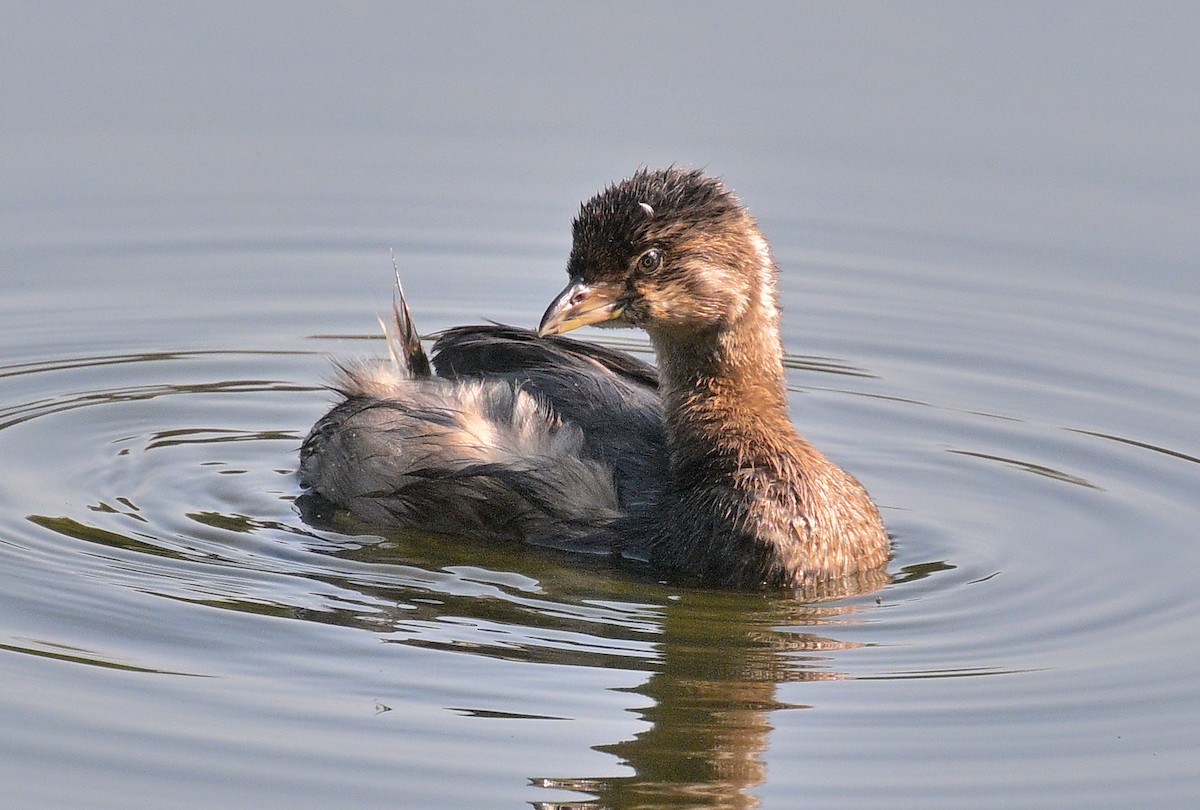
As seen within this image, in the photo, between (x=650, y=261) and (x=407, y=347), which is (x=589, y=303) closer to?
(x=650, y=261)

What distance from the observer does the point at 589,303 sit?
884cm

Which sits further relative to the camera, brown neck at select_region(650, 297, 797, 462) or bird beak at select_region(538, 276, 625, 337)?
brown neck at select_region(650, 297, 797, 462)

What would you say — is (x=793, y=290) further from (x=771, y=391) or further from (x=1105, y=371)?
(x=771, y=391)

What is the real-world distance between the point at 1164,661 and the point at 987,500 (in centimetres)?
200

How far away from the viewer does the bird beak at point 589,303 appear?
8.80m

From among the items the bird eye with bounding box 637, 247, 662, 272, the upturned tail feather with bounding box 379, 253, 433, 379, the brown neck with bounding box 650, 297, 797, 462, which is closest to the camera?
the bird eye with bounding box 637, 247, 662, 272

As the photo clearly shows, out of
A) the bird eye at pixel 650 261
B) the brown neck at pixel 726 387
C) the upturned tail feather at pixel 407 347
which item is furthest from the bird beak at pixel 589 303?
the upturned tail feather at pixel 407 347

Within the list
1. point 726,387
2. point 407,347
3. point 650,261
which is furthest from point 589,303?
point 407,347

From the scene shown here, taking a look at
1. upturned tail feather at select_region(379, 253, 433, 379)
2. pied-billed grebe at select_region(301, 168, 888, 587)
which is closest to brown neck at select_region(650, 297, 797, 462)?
pied-billed grebe at select_region(301, 168, 888, 587)

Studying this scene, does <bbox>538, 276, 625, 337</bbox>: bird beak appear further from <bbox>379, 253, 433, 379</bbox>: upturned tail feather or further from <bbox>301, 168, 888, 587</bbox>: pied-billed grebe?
<bbox>379, 253, 433, 379</bbox>: upturned tail feather

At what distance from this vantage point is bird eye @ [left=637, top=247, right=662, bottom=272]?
8.79 m

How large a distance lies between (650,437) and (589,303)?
83 centimetres

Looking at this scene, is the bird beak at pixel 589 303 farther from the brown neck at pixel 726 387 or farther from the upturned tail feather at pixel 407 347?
the upturned tail feather at pixel 407 347

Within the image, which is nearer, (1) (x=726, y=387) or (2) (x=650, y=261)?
(2) (x=650, y=261)
